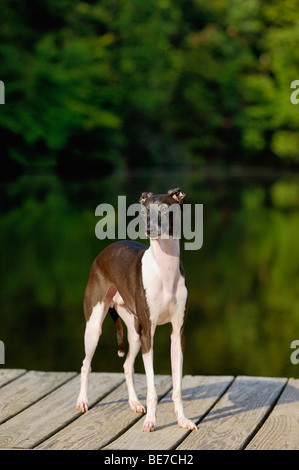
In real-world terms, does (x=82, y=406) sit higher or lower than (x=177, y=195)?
Result: lower

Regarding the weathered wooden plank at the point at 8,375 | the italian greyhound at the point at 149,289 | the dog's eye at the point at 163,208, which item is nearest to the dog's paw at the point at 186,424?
the italian greyhound at the point at 149,289

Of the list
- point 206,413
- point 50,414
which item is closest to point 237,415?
point 206,413

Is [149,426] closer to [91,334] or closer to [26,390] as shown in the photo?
[91,334]

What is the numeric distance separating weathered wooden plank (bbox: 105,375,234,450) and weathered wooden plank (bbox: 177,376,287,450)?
0.05 metres

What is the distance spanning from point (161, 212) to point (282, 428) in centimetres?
128

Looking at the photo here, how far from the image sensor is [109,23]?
46000mm

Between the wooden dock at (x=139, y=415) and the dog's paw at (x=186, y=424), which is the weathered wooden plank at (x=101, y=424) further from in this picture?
the dog's paw at (x=186, y=424)

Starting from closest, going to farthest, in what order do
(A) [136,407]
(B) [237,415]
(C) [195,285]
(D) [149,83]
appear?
1. (B) [237,415]
2. (A) [136,407]
3. (C) [195,285]
4. (D) [149,83]

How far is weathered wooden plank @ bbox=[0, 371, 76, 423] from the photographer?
459 cm

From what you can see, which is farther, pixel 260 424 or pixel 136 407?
pixel 136 407

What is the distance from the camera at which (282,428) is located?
13.6 ft
